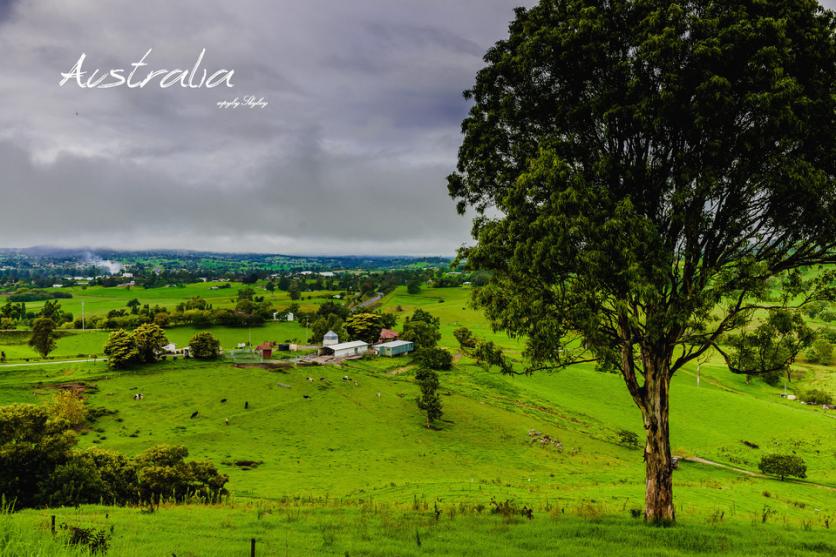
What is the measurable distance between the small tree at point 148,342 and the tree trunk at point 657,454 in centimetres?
7400

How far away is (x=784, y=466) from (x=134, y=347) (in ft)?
280

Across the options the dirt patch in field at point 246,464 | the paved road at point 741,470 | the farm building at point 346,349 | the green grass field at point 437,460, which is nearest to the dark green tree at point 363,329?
the farm building at point 346,349

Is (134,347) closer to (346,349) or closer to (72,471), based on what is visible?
(346,349)

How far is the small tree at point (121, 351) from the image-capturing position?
65.4 metres

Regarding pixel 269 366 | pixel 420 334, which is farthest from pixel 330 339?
pixel 269 366

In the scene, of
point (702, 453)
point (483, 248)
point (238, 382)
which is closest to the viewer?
point (483, 248)

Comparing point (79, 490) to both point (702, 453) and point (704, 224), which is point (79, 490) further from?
point (702, 453)

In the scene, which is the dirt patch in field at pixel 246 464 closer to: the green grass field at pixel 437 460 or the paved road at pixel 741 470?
the green grass field at pixel 437 460

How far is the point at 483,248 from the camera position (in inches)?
550

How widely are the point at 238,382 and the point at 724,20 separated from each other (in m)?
65.8

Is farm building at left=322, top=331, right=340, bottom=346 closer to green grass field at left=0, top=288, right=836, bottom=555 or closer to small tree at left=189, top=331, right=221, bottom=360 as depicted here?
green grass field at left=0, top=288, right=836, bottom=555

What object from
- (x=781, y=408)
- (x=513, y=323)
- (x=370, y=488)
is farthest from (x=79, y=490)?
(x=781, y=408)

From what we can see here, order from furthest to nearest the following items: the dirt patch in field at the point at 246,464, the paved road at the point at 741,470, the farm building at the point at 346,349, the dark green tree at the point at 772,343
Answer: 1. the farm building at the point at 346,349
2. the paved road at the point at 741,470
3. the dirt patch in field at the point at 246,464
4. the dark green tree at the point at 772,343

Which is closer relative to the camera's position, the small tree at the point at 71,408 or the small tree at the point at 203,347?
the small tree at the point at 71,408
